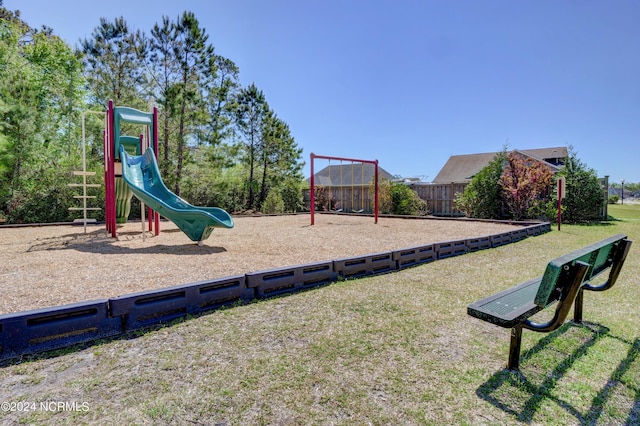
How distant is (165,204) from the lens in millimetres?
6164

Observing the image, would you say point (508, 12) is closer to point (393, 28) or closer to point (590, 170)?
point (393, 28)

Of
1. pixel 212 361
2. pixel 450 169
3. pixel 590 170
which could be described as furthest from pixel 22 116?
pixel 450 169

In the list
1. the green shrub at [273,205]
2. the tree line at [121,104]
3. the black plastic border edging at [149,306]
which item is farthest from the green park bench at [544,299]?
the green shrub at [273,205]

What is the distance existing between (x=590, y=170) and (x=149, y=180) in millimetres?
15866

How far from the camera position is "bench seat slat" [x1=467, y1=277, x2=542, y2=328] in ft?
6.16

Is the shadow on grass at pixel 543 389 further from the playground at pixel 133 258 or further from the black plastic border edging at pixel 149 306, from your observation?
the playground at pixel 133 258

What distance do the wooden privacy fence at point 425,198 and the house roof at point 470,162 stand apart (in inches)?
443

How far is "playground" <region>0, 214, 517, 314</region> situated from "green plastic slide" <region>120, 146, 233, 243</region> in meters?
0.42

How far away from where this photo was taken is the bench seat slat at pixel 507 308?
1.88 m

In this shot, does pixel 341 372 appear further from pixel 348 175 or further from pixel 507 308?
pixel 348 175

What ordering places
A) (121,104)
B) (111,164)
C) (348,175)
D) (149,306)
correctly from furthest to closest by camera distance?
1. (348,175)
2. (121,104)
3. (111,164)
4. (149,306)

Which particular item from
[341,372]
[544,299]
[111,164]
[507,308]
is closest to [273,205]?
Answer: [111,164]

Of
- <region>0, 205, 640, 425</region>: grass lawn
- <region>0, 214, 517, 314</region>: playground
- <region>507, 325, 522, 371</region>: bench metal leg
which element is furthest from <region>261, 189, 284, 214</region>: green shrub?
<region>507, 325, 522, 371</region>: bench metal leg

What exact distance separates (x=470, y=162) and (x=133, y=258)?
30021mm
